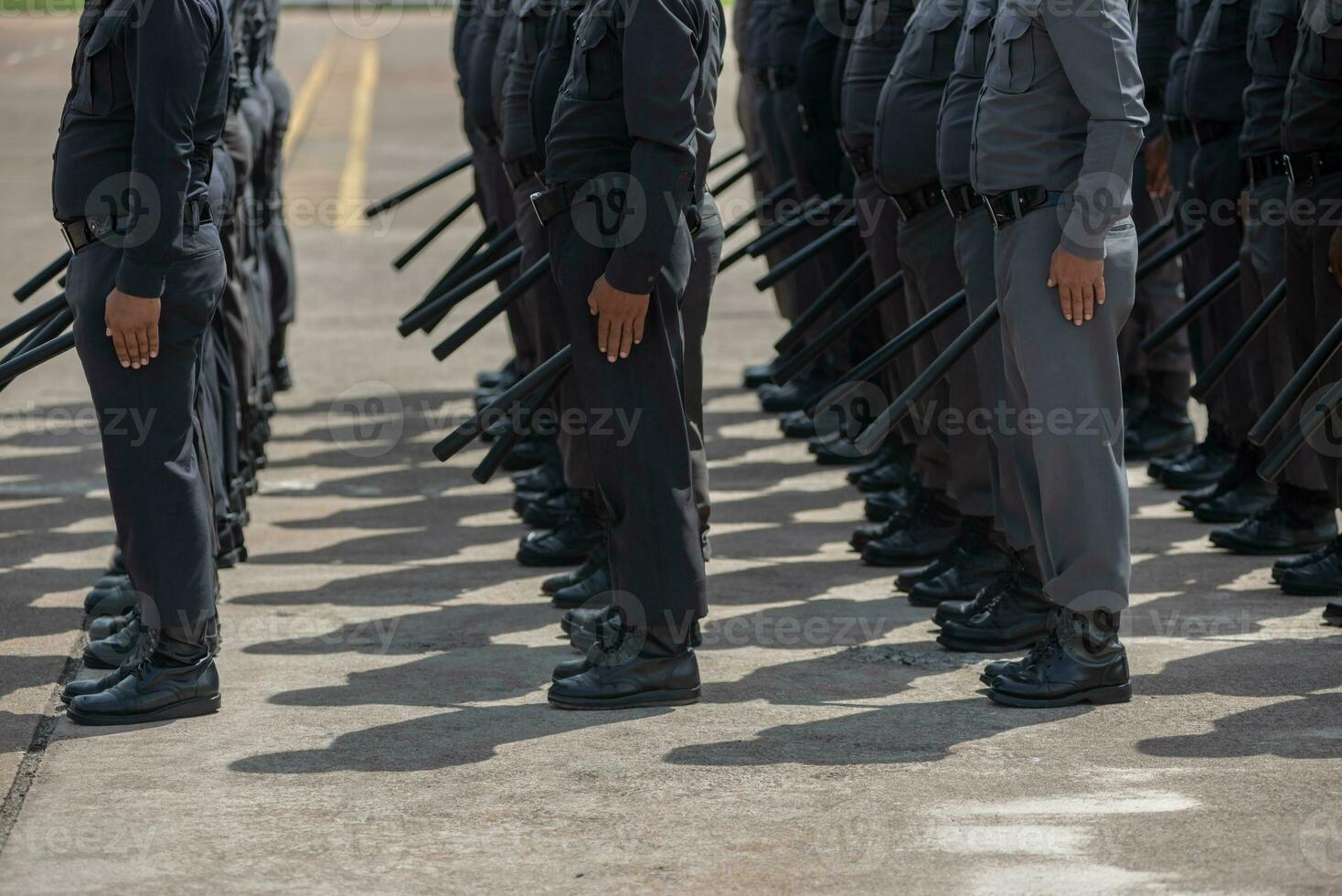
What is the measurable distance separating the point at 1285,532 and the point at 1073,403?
1.91 metres

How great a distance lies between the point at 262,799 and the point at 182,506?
88cm

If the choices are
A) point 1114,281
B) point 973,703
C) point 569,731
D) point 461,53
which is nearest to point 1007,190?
point 1114,281

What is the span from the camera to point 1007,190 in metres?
4.58

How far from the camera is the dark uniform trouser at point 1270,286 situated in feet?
19.5

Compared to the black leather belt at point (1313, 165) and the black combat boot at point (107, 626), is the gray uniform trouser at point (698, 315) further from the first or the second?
the black leather belt at point (1313, 165)

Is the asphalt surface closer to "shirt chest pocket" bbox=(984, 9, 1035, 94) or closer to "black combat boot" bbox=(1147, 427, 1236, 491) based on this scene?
"black combat boot" bbox=(1147, 427, 1236, 491)

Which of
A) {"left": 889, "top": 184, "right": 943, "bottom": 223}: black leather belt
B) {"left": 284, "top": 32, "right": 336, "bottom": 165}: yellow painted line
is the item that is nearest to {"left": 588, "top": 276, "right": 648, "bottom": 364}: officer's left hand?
{"left": 889, "top": 184, "right": 943, "bottom": 223}: black leather belt

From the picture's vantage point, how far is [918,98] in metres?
5.46

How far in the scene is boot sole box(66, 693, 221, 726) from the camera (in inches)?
180

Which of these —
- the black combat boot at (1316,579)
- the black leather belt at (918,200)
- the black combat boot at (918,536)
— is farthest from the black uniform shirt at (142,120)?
the black combat boot at (1316,579)

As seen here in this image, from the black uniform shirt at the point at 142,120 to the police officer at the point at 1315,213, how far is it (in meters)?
2.75

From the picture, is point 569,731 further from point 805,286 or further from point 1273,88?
point 805,286

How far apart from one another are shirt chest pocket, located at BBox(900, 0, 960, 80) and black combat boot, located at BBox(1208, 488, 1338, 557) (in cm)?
176

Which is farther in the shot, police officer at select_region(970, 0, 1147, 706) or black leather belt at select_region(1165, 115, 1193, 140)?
black leather belt at select_region(1165, 115, 1193, 140)
